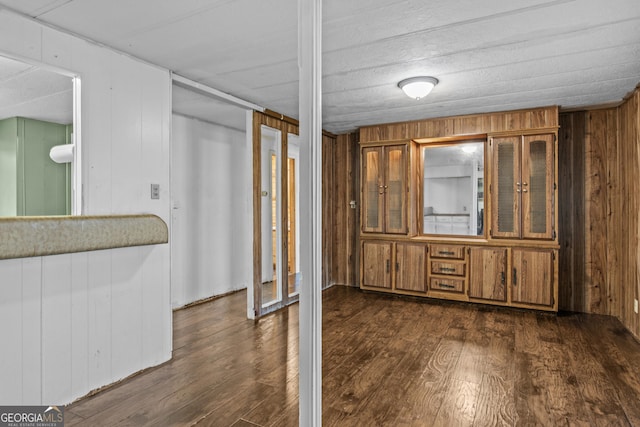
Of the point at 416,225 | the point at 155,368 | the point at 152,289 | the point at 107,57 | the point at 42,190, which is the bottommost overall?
the point at 155,368

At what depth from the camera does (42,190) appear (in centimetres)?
206

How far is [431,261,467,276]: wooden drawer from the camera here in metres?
4.29

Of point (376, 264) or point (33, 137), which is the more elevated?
point (33, 137)

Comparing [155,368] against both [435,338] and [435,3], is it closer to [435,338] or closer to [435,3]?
[435,338]

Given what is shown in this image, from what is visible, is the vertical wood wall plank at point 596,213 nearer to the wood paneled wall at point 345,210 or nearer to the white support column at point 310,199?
the wood paneled wall at point 345,210

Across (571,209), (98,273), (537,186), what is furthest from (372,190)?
(98,273)

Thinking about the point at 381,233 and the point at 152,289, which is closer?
the point at 152,289

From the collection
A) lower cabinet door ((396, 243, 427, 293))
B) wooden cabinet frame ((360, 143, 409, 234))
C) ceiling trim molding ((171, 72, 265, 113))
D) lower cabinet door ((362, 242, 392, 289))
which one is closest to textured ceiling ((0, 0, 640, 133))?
ceiling trim molding ((171, 72, 265, 113))

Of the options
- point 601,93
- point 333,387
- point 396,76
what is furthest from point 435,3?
point 601,93

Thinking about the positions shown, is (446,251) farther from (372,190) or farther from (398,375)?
(398,375)

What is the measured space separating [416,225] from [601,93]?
2.27 meters

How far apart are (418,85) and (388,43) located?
71cm

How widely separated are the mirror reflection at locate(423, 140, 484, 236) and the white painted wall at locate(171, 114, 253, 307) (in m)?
2.32

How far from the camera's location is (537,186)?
3.88 m
